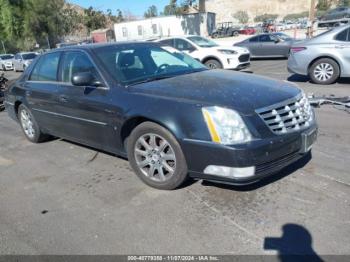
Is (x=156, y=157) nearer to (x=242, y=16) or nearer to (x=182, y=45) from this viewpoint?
(x=182, y=45)

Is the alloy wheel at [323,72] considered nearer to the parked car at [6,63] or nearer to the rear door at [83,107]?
the rear door at [83,107]

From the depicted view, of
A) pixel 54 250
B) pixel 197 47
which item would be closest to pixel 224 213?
pixel 54 250

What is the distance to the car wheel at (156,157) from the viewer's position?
374 cm

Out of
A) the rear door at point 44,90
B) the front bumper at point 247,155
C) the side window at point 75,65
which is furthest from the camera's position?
the rear door at point 44,90

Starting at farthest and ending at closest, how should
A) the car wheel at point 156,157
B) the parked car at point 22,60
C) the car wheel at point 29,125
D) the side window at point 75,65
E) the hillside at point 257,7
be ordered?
1. the hillside at point 257,7
2. the parked car at point 22,60
3. the car wheel at point 29,125
4. the side window at point 75,65
5. the car wheel at point 156,157

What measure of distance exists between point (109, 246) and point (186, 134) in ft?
4.12

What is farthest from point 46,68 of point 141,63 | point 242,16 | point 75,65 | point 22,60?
point 242,16

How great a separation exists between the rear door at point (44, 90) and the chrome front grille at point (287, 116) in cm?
306

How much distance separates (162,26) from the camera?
130ft

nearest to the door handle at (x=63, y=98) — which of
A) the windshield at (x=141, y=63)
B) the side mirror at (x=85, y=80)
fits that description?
the side mirror at (x=85, y=80)

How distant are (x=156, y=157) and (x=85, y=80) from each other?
1.31 metres

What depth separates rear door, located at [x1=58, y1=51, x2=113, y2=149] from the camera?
4.40 m

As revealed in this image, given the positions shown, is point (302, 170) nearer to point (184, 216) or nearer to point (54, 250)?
point (184, 216)

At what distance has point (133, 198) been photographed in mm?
3938
